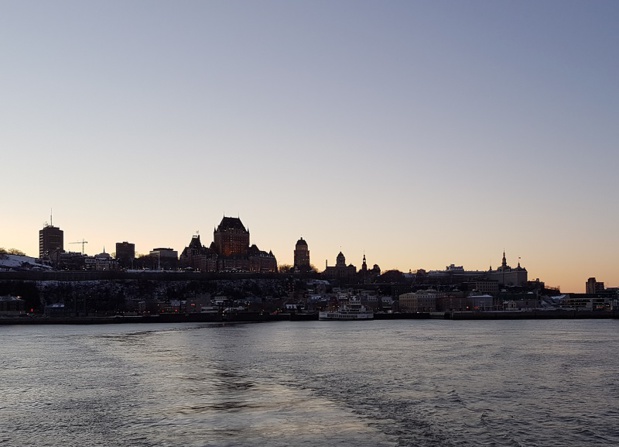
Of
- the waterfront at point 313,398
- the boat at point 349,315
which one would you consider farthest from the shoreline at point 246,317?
the waterfront at point 313,398

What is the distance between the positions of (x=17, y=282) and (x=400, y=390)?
7133 inches

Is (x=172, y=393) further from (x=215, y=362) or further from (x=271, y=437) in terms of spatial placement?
(x=215, y=362)

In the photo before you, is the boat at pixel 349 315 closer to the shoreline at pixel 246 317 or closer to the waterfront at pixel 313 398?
the shoreline at pixel 246 317

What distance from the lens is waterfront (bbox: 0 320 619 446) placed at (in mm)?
29172

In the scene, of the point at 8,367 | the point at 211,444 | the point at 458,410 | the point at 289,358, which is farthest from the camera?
the point at 289,358

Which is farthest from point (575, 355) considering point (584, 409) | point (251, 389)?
point (251, 389)

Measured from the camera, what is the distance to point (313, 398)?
37.9 meters

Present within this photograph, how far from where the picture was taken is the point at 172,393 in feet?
132

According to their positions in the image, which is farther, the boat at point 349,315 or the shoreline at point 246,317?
the boat at point 349,315

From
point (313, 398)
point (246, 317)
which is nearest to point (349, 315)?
point (246, 317)

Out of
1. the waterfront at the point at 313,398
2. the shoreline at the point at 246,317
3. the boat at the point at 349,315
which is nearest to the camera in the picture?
the waterfront at the point at 313,398

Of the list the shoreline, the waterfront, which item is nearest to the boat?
the shoreline

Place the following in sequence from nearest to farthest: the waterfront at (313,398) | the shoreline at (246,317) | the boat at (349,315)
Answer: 1. the waterfront at (313,398)
2. the shoreline at (246,317)
3. the boat at (349,315)

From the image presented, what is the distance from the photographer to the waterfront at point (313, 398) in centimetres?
2917
